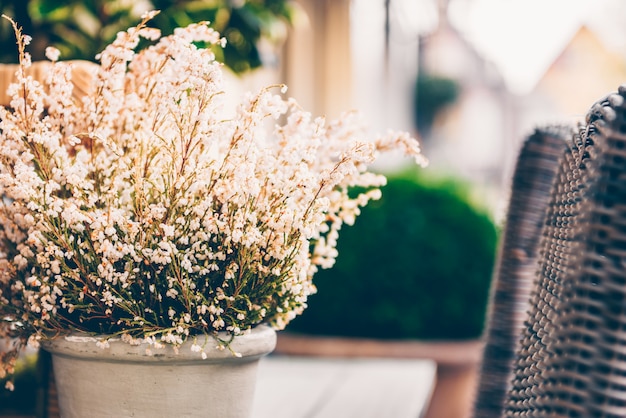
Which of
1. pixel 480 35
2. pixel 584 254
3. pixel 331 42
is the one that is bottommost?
pixel 584 254

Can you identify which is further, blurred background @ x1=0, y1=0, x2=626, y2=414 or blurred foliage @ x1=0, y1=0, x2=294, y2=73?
blurred background @ x1=0, y1=0, x2=626, y2=414

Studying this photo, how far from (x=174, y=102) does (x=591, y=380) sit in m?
0.50

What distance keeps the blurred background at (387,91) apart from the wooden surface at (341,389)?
0.41m

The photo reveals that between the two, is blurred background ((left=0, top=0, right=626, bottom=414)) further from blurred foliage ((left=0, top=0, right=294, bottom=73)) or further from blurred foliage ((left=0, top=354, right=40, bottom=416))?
blurred foliage ((left=0, top=354, right=40, bottom=416))

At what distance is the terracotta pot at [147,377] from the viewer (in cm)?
82

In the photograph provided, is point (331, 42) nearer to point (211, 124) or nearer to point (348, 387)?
point (348, 387)

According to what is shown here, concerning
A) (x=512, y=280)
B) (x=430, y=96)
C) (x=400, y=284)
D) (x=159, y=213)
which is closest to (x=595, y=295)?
(x=159, y=213)

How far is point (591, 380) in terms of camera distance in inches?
25.8

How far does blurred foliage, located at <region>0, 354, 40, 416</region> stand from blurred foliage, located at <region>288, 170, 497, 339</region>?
166 centimetres

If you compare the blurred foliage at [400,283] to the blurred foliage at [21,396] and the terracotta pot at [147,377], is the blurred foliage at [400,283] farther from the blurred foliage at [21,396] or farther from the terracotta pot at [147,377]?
the terracotta pot at [147,377]

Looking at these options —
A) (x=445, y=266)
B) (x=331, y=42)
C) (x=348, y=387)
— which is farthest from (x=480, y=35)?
(x=348, y=387)

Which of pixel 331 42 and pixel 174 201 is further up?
pixel 331 42

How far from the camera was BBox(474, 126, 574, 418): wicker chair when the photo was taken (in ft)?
4.35

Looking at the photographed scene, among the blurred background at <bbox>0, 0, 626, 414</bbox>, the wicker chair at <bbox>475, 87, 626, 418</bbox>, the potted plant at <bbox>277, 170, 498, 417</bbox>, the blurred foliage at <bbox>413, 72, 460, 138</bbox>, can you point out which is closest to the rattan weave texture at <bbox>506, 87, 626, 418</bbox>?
the wicker chair at <bbox>475, 87, 626, 418</bbox>
